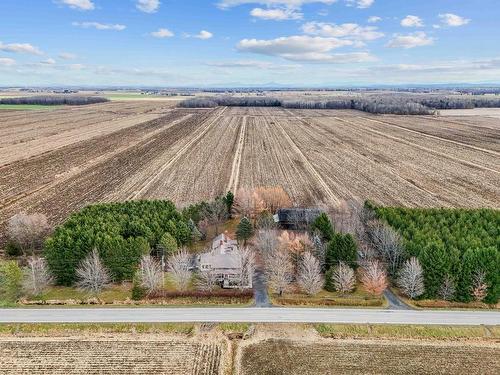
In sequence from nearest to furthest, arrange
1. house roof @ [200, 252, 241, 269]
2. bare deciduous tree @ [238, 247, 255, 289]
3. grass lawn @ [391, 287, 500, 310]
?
grass lawn @ [391, 287, 500, 310], bare deciduous tree @ [238, 247, 255, 289], house roof @ [200, 252, 241, 269]

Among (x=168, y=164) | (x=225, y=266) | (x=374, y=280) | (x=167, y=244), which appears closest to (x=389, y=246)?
(x=374, y=280)

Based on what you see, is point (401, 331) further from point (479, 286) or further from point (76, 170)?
point (76, 170)

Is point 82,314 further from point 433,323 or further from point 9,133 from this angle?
point 9,133

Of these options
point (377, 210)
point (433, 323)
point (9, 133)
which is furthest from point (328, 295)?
point (9, 133)

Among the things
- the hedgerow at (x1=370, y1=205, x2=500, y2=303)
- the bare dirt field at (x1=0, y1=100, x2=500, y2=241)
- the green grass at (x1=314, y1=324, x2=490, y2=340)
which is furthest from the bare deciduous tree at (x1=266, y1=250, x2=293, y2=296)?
the bare dirt field at (x1=0, y1=100, x2=500, y2=241)

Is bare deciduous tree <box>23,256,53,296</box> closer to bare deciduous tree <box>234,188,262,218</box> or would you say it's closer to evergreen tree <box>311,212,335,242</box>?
bare deciduous tree <box>234,188,262,218</box>

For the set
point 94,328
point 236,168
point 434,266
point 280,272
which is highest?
point 236,168
